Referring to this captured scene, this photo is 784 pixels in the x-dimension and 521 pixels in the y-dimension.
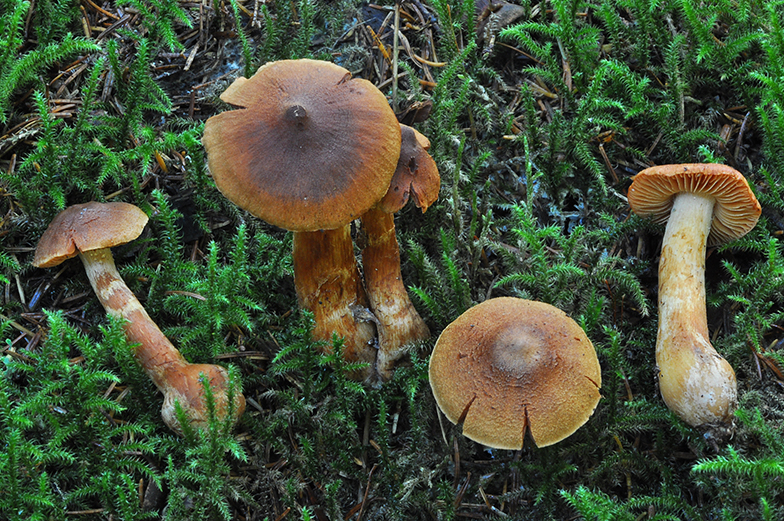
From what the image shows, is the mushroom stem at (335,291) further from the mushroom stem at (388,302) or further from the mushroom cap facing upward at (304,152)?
the mushroom cap facing upward at (304,152)

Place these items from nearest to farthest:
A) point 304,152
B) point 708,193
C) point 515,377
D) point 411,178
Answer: point 304,152 < point 515,377 < point 411,178 < point 708,193

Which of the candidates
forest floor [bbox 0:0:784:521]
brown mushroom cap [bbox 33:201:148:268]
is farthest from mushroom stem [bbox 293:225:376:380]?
brown mushroom cap [bbox 33:201:148:268]

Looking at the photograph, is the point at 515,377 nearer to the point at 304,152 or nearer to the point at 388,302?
the point at 388,302

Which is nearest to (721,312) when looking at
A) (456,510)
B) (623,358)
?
(623,358)

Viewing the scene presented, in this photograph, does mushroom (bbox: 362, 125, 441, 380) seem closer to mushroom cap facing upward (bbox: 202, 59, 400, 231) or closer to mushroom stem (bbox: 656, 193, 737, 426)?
mushroom cap facing upward (bbox: 202, 59, 400, 231)

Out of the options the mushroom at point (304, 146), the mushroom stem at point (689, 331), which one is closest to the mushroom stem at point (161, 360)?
the mushroom at point (304, 146)

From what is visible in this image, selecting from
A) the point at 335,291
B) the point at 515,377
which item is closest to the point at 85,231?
the point at 335,291

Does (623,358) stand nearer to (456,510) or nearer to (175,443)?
(456,510)
